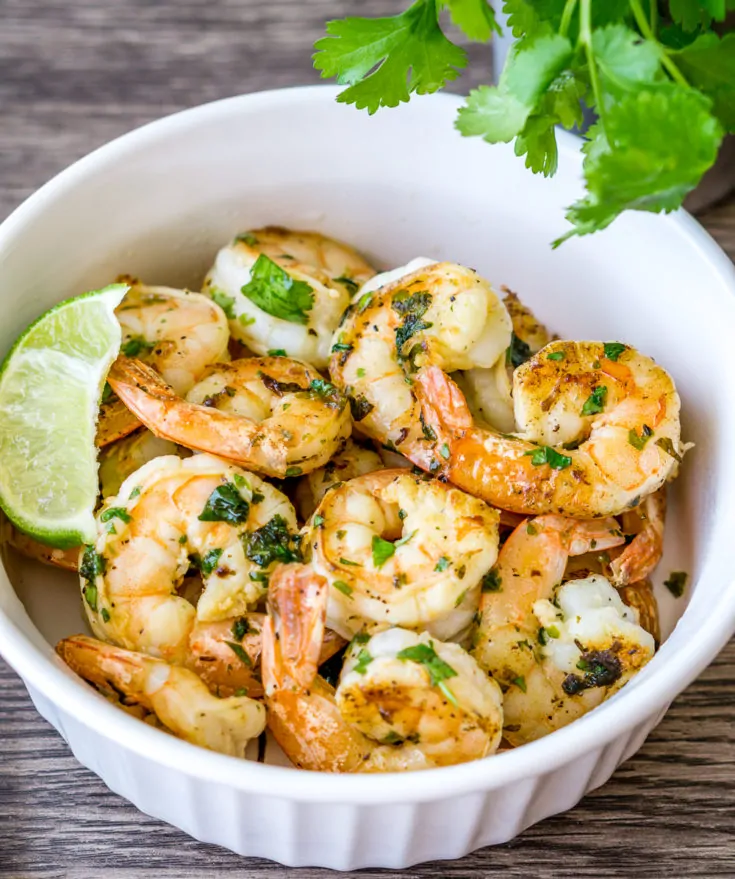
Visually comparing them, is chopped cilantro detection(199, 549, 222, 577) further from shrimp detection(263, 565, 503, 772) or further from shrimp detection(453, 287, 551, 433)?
shrimp detection(453, 287, 551, 433)

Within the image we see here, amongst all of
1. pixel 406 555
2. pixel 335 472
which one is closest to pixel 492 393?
pixel 335 472

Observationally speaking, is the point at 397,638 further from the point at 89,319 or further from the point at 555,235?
the point at 555,235

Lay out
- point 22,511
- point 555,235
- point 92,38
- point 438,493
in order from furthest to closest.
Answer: point 92,38 → point 555,235 → point 22,511 → point 438,493

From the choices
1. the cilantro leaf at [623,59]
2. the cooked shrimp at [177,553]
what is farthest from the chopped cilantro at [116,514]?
the cilantro leaf at [623,59]

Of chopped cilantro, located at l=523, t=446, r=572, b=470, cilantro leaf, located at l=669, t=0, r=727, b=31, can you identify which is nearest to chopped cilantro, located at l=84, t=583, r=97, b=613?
chopped cilantro, located at l=523, t=446, r=572, b=470

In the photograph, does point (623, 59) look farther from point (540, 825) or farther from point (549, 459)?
point (540, 825)

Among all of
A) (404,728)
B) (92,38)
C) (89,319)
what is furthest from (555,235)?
(92,38)
